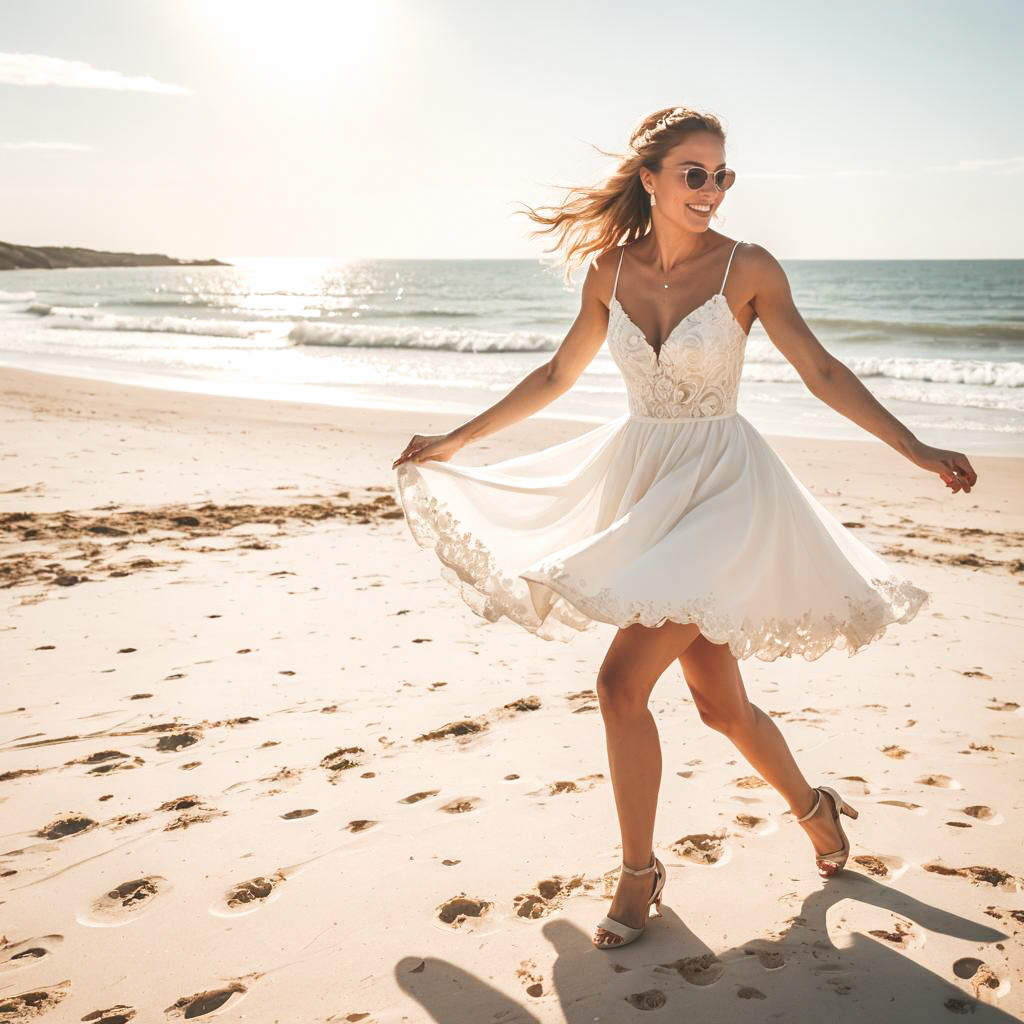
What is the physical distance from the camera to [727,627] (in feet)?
7.54

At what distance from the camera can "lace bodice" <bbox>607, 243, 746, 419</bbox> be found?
8.99 feet

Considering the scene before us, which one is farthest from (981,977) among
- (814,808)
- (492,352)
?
(492,352)

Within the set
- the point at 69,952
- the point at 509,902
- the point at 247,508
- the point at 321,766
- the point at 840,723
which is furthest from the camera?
the point at 247,508

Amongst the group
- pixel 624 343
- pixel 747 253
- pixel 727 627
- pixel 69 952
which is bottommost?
pixel 69 952

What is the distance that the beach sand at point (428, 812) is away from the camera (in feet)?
7.80

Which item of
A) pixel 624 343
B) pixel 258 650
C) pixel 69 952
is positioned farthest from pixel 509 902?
pixel 258 650

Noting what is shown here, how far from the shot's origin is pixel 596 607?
2328 mm

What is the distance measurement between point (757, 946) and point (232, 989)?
129 cm

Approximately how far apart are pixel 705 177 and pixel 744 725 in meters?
1.52

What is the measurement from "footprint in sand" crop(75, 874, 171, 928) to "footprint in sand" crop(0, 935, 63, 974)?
0.31ft

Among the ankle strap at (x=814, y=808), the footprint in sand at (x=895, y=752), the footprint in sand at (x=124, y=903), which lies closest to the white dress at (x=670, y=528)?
the ankle strap at (x=814, y=808)

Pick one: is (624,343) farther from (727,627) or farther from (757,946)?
(757,946)

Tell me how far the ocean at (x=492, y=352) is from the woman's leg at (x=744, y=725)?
1.54m

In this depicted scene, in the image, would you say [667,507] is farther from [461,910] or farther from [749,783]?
[749,783]
